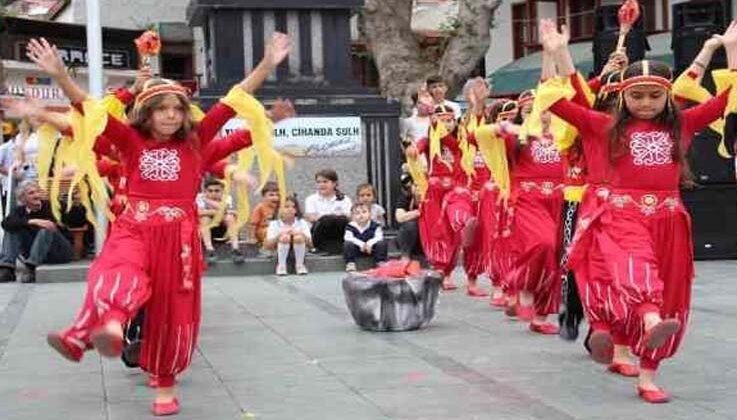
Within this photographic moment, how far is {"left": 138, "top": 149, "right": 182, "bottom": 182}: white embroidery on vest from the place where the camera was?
612 cm

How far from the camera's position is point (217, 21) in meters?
14.9

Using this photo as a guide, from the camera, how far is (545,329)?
8.57 metres

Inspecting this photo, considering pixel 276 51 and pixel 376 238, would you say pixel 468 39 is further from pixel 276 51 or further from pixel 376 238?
pixel 276 51

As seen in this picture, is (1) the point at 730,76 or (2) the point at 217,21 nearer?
(1) the point at 730,76

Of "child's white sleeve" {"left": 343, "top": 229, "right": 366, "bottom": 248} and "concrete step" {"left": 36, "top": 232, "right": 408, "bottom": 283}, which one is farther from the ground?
"child's white sleeve" {"left": 343, "top": 229, "right": 366, "bottom": 248}

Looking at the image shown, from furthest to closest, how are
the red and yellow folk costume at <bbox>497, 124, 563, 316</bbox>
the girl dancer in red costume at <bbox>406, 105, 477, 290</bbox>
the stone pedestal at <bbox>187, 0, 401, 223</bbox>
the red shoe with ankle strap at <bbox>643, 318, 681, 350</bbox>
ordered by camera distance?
the stone pedestal at <bbox>187, 0, 401, 223</bbox> < the girl dancer in red costume at <bbox>406, 105, 477, 290</bbox> < the red and yellow folk costume at <bbox>497, 124, 563, 316</bbox> < the red shoe with ankle strap at <bbox>643, 318, 681, 350</bbox>

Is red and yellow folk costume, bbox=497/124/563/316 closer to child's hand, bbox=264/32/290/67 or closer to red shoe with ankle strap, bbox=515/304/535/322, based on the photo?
red shoe with ankle strap, bbox=515/304/535/322

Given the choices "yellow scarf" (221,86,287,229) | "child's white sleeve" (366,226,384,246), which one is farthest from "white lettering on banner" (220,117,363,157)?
"yellow scarf" (221,86,287,229)

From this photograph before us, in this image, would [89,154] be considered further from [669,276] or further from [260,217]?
[260,217]

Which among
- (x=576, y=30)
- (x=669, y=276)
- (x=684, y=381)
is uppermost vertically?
(x=576, y=30)

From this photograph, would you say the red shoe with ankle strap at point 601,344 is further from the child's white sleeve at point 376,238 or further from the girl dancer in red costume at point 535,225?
the child's white sleeve at point 376,238

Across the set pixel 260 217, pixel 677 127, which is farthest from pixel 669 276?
pixel 260 217

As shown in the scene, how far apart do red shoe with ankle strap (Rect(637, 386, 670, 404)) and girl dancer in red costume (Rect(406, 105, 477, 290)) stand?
14.9 ft

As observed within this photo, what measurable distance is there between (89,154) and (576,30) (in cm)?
2876
